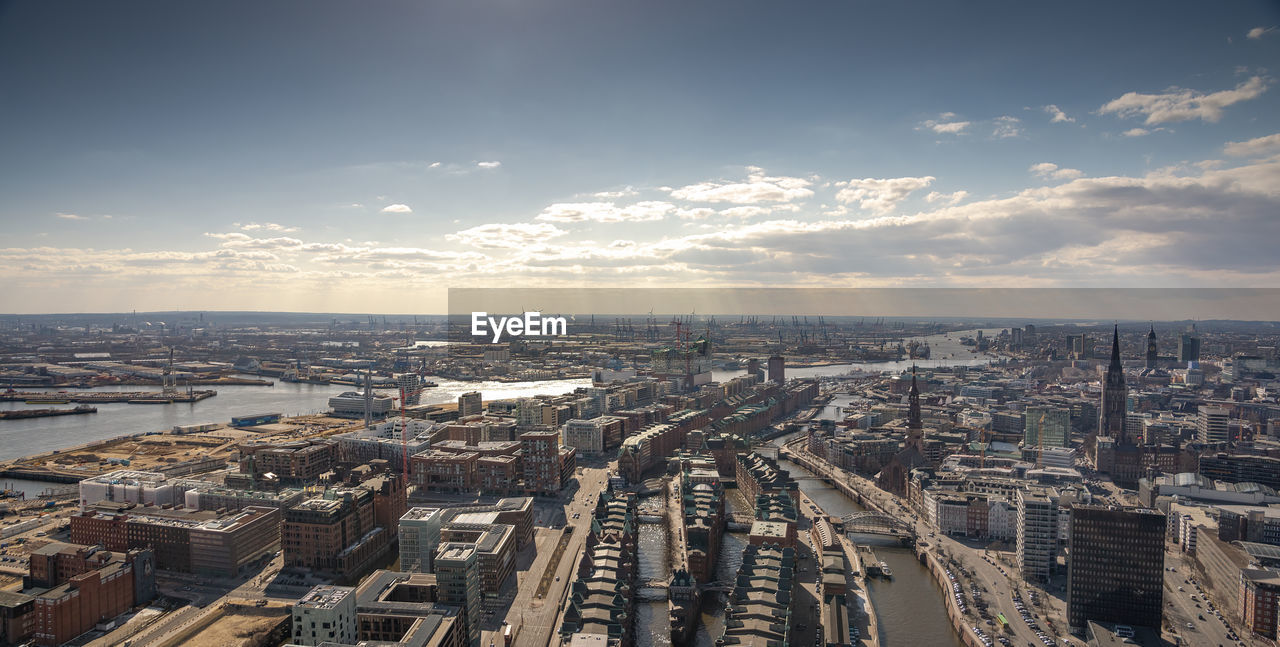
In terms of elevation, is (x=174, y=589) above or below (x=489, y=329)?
below

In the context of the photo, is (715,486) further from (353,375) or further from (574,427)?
(353,375)

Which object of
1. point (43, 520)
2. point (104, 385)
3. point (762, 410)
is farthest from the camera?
point (104, 385)

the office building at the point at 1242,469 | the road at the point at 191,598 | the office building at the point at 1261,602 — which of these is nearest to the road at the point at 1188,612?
the office building at the point at 1261,602

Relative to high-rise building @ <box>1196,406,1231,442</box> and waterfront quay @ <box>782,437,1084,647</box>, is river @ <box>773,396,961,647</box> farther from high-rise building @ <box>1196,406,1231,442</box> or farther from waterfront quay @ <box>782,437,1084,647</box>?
high-rise building @ <box>1196,406,1231,442</box>

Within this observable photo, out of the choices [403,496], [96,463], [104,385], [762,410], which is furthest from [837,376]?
[104,385]

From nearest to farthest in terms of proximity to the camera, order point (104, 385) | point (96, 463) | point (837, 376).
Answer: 1. point (96, 463)
2. point (104, 385)
3. point (837, 376)

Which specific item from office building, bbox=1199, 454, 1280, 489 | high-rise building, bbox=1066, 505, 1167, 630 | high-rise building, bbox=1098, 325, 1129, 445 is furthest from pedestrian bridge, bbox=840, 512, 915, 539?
high-rise building, bbox=1098, 325, 1129, 445
